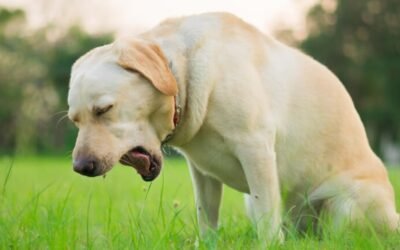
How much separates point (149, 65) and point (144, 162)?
0.54 meters

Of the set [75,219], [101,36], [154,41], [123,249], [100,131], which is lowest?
[101,36]

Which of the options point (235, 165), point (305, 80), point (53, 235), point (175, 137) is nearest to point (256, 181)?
point (235, 165)

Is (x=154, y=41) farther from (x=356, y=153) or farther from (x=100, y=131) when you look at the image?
(x=356, y=153)

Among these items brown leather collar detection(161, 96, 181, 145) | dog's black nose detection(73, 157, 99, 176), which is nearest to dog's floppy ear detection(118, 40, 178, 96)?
brown leather collar detection(161, 96, 181, 145)

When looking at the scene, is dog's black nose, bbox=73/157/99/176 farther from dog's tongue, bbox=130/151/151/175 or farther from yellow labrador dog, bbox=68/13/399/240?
dog's tongue, bbox=130/151/151/175

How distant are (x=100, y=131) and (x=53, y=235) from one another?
1.85 feet

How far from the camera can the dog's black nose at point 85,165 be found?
342 centimetres

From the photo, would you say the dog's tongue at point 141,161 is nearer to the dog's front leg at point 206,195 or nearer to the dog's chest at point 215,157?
the dog's chest at point 215,157

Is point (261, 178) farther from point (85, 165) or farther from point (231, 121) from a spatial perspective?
point (85, 165)

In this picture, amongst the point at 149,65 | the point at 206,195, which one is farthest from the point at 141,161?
the point at 206,195

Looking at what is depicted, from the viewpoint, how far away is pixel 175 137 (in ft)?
12.9

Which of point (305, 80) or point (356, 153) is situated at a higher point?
point (305, 80)

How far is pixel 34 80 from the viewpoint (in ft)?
106

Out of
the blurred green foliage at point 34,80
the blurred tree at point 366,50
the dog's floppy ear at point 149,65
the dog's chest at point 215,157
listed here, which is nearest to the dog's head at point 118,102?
the dog's floppy ear at point 149,65
